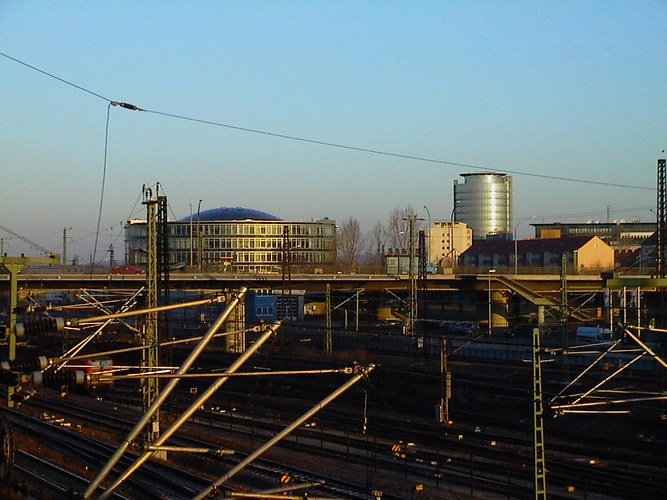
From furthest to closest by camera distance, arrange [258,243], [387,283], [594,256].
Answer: [258,243] < [594,256] < [387,283]

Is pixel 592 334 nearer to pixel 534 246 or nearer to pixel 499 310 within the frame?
pixel 499 310

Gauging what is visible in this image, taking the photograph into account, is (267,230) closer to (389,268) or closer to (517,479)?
(389,268)

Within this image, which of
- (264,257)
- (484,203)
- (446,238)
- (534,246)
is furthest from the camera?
(484,203)

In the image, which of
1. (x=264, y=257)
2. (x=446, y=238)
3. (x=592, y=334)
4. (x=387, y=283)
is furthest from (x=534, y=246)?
(x=446, y=238)

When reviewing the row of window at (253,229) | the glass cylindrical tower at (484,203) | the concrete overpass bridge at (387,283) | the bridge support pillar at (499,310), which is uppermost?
the glass cylindrical tower at (484,203)

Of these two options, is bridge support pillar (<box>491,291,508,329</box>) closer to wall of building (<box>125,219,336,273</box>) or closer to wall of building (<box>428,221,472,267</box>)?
wall of building (<box>125,219,336,273</box>)

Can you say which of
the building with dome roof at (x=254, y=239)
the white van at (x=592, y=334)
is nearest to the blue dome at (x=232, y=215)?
the building with dome roof at (x=254, y=239)

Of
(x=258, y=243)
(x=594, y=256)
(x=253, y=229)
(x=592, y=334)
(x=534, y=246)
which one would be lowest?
(x=592, y=334)

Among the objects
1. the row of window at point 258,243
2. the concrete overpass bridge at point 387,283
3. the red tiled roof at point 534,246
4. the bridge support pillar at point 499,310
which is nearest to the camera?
the concrete overpass bridge at point 387,283

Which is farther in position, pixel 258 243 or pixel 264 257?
pixel 264 257

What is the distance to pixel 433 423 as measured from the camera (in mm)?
21625

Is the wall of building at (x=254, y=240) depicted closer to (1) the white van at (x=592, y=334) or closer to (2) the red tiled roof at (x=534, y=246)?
(2) the red tiled roof at (x=534, y=246)

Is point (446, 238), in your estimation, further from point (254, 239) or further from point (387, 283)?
point (387, 283)

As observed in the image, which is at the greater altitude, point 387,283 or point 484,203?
point 484,203
